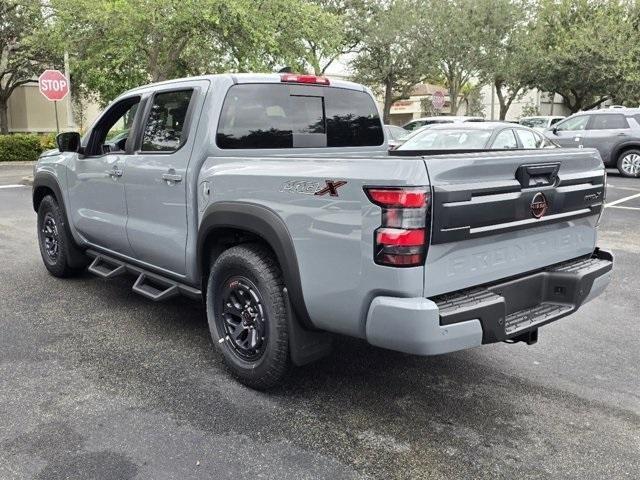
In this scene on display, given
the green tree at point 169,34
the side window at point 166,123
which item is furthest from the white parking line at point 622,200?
the green tree at point 169,34

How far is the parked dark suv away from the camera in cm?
1591

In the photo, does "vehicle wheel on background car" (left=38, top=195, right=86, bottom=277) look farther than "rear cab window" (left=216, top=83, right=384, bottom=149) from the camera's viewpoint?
Yes

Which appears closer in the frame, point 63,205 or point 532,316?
point 532,316

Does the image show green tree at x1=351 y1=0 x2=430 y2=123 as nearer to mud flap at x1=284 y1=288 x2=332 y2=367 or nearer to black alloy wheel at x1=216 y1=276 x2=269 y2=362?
black alloy wheel at x1=216 y1=276 x2=269 y2=362

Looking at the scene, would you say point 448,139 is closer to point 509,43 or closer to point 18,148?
point 18,148

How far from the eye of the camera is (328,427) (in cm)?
321

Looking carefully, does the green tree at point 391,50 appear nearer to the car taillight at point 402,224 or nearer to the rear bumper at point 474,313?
the rear bumper at point 474,313

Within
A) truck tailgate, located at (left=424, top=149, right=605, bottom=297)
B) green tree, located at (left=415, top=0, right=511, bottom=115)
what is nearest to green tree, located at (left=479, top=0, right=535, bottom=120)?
green tree, located at (left=415, top=0, right=511, bottom=115)

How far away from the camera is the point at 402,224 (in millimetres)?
2717

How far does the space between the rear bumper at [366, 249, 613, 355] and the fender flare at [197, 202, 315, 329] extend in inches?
18.7

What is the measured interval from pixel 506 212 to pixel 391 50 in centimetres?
2909

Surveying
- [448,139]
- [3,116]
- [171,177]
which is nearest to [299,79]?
[171,177]

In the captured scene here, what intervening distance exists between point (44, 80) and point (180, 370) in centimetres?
1474

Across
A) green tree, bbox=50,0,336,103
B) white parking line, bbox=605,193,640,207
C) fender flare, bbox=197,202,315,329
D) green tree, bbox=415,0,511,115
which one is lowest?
white parking line, bbox=605,193,640,207
